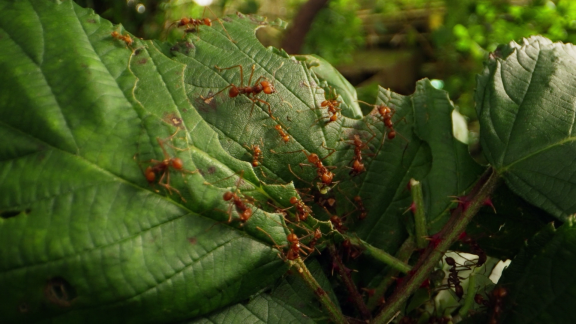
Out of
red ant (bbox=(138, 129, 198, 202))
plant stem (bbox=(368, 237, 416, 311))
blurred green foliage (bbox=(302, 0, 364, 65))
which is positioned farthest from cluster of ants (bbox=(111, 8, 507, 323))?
blurred green foliage (bbox=(302, 0, 364, 65))

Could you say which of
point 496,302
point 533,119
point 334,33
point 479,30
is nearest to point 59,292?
point 496,302

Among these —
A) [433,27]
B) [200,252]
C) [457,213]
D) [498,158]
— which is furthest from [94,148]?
[433,27]

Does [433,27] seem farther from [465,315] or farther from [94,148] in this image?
[94,148]

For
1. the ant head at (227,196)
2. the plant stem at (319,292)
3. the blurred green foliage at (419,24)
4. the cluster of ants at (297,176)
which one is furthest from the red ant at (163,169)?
the blurred green foliage at (419,24)

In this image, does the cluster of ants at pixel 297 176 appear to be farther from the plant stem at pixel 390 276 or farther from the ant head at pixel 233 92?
the plant stem at pixel 390 276

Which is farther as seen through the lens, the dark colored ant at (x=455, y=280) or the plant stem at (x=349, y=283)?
the dark colored ant at (x=455, y=280)
